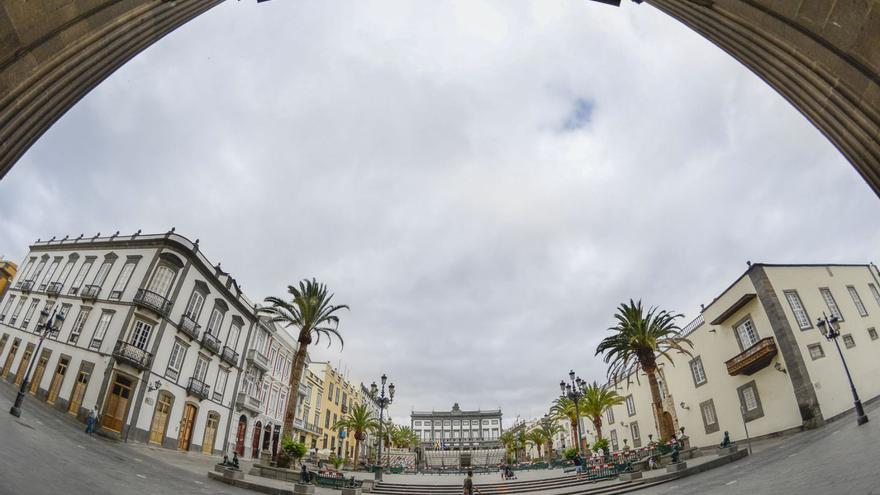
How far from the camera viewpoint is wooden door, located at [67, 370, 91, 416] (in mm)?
22094

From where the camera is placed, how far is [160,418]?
24.6m

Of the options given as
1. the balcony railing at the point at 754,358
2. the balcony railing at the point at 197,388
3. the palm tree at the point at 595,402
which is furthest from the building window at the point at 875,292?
the balcony railing at the point at 197,388

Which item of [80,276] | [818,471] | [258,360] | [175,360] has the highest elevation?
[80,276]

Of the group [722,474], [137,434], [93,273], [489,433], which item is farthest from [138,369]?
[489,433]

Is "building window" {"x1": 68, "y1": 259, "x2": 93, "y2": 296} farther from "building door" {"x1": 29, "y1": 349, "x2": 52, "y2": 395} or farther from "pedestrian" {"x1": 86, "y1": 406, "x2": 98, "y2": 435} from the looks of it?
"pedestrian" {"x1": 86, "y1": 406, "x2": 98, "y2": 435}

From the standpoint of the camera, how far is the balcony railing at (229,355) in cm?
3109

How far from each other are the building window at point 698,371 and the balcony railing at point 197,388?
37.5 meters

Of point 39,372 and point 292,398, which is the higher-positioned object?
point 39,372

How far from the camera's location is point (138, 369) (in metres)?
23.1

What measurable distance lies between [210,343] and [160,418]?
5.92 meters

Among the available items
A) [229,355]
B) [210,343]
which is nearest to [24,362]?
[210,343]

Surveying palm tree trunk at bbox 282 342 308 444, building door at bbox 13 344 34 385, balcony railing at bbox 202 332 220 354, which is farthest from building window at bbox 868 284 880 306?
building door at bbox 13 344 34 385

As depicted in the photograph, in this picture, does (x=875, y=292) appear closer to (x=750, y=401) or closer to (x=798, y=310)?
(x=798, y=310)

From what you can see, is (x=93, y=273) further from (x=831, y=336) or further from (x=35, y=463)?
(x=831, y=336)
